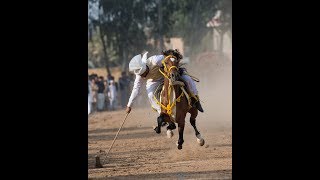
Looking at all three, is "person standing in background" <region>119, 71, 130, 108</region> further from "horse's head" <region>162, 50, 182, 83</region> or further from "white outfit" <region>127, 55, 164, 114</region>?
"horse's head" <region>162, 50, 182, 83</region>

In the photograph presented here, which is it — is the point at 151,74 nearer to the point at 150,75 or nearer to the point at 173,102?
the point at 150,75

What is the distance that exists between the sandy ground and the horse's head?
171 centimetres

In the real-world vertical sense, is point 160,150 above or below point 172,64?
below

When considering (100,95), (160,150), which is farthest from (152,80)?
(100,95)

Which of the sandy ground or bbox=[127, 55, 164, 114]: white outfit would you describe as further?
the sandy ground

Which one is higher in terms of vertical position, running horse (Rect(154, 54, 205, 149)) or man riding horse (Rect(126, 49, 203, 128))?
man riding horse (Rect(126, 49, 203, 128))

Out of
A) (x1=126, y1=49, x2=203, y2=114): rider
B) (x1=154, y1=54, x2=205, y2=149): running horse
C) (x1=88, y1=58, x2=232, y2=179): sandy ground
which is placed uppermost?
Answer: (x1=126, y1=49, x2=203, y2=114): rider

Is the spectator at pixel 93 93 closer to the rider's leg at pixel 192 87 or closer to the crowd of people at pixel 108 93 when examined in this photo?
the crowd of people at pixel 108 93

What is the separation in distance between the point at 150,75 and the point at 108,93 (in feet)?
81.0

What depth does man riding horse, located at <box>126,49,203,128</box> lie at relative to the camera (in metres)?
14.9

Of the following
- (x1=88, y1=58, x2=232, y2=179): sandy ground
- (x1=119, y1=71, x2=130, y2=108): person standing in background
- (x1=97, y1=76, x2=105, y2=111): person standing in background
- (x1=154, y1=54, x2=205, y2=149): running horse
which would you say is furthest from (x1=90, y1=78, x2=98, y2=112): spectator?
(x1=154, y1=54, x2=205, y2=149): running horse

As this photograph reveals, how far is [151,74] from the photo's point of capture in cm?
1532
